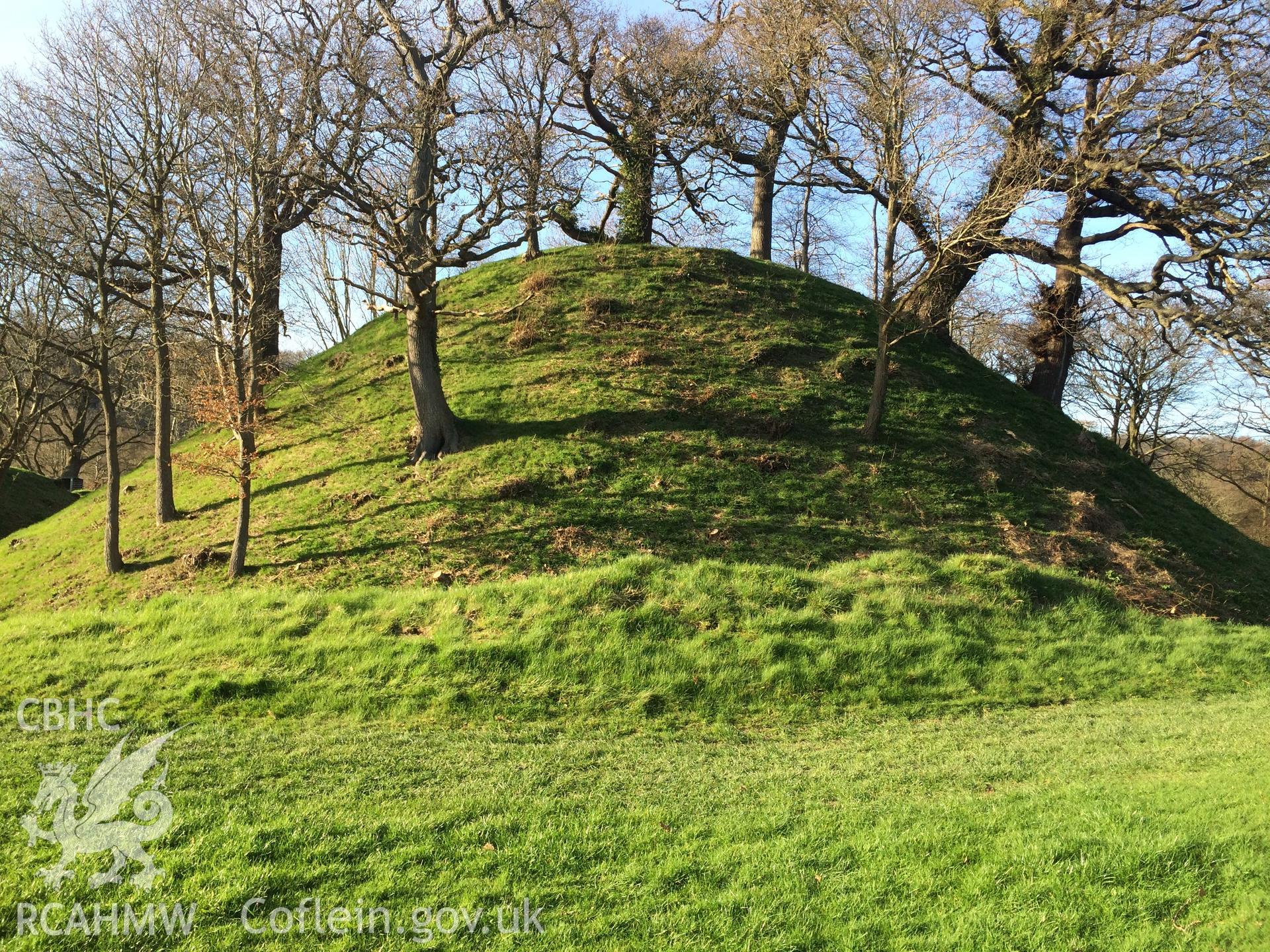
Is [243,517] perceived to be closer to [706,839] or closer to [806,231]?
[706,839]

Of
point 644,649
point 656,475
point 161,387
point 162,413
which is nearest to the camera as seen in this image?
point 644,649

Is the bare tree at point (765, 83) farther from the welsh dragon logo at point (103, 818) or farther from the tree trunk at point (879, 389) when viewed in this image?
the welsh dragon logo at point (103, 818)

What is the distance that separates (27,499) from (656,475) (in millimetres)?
28764

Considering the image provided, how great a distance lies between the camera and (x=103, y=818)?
5.41 metres

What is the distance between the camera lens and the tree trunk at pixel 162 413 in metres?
15.4

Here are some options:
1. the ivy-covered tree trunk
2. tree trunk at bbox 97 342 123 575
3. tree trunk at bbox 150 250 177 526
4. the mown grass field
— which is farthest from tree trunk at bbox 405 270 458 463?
tree trunk at bbox 97 342 123 575

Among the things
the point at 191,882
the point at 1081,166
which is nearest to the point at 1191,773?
the point at 191,882

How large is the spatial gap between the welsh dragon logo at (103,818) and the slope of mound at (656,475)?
6.28m

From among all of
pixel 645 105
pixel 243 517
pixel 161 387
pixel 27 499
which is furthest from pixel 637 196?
pixel 27 499

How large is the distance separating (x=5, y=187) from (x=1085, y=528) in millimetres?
28625

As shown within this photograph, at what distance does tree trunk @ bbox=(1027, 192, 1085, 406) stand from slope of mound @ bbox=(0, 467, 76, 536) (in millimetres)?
35332

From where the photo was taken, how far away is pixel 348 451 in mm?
17125

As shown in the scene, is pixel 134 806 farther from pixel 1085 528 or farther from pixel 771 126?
pixel 771 126

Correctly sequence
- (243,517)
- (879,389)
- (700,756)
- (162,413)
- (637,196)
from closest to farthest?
(700,756)
(243,517)
(162,413)
(879,389)
(637,196)
